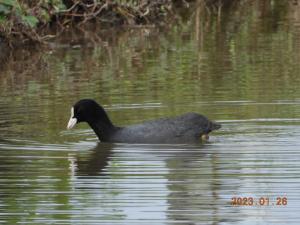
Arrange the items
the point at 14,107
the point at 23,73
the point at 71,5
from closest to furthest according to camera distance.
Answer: the point at 14,107 → the point at 23,73 → the point at 71,5

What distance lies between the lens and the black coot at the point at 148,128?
1334cm

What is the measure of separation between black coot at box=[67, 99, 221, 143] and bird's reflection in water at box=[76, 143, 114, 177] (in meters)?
0.18

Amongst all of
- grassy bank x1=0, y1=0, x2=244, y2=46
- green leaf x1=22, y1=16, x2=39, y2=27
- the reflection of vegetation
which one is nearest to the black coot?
the reflection of vegetation

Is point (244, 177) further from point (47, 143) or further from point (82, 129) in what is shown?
point (82, 129)

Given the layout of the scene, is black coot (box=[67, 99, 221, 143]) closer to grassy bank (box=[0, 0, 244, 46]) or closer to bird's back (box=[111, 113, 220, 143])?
bird's back (box=[111, 113, 220, 143])

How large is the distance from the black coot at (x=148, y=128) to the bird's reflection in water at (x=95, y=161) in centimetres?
18

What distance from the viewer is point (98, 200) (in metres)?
10.2

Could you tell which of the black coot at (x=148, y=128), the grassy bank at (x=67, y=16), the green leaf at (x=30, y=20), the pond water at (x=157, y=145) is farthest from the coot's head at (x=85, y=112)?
the green leaf at (x=30, y=20)

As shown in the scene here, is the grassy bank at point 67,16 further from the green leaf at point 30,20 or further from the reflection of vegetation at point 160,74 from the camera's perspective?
the reflection of vegetation at point 160,74

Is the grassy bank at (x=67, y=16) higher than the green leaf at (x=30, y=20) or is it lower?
lower

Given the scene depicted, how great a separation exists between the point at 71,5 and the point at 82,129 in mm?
12220

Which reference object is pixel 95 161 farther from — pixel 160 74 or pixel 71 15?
pixel 71 15

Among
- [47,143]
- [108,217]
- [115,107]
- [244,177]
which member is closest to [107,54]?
[115,107]

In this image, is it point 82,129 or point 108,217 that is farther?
point 82,129
